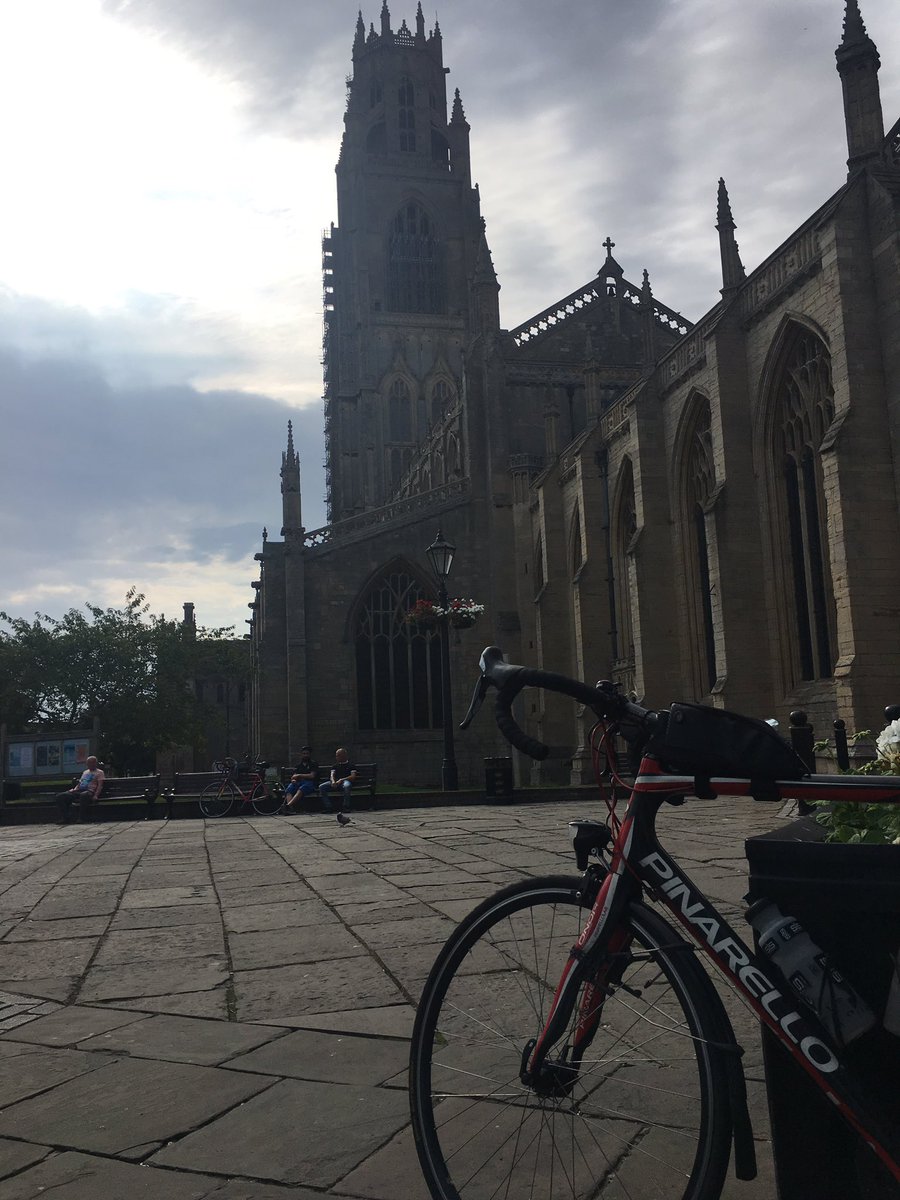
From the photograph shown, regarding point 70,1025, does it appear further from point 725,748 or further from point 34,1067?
point 725,748

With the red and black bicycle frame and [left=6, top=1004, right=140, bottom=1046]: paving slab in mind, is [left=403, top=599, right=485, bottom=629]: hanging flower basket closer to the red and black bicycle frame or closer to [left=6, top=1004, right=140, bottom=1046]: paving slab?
[left=6, top=1004, right=140, bottom=1046]: paving slab

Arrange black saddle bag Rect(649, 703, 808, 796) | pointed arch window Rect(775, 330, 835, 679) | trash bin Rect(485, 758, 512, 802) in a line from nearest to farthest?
black saddle bag Rect(649, 703, 808, 796)
trash bin Rect(485, 758, 512, 802)
pointed arch window Rect(775, 330, 835, 679)

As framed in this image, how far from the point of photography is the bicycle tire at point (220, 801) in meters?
17.3

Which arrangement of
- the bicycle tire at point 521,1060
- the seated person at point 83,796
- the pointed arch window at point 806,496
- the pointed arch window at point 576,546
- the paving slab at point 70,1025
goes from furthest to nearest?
1. the pointed arch window at point 576,546
2. the pointed arch window at point 806,496
3. the seated person at point 83,796
4. the paving slab at point 70,1025
5. the bicycle tire at point 521,1060

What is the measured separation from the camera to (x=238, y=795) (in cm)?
1741

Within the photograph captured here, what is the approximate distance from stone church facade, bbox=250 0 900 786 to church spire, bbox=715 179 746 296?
0.06 m

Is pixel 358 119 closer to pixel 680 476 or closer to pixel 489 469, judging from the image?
pixel 489 469

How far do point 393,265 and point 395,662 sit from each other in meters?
29.1

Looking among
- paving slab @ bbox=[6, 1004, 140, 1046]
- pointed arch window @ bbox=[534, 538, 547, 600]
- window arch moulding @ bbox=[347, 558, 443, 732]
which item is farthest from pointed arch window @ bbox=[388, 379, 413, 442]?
paving slab @ bbox=[6, 1004, 140, 1046]

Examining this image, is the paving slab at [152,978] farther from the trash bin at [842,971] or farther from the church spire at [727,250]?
the church spire at [727,250]

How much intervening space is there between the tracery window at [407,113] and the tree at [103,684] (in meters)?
32.0

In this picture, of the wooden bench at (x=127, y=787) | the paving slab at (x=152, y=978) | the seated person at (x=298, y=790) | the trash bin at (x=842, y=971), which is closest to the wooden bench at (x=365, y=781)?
the seated person at (x=298, y=790)

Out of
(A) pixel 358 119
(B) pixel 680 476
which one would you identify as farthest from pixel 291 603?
(A) pixel 358 119

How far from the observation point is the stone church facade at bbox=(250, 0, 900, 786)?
1521cm
